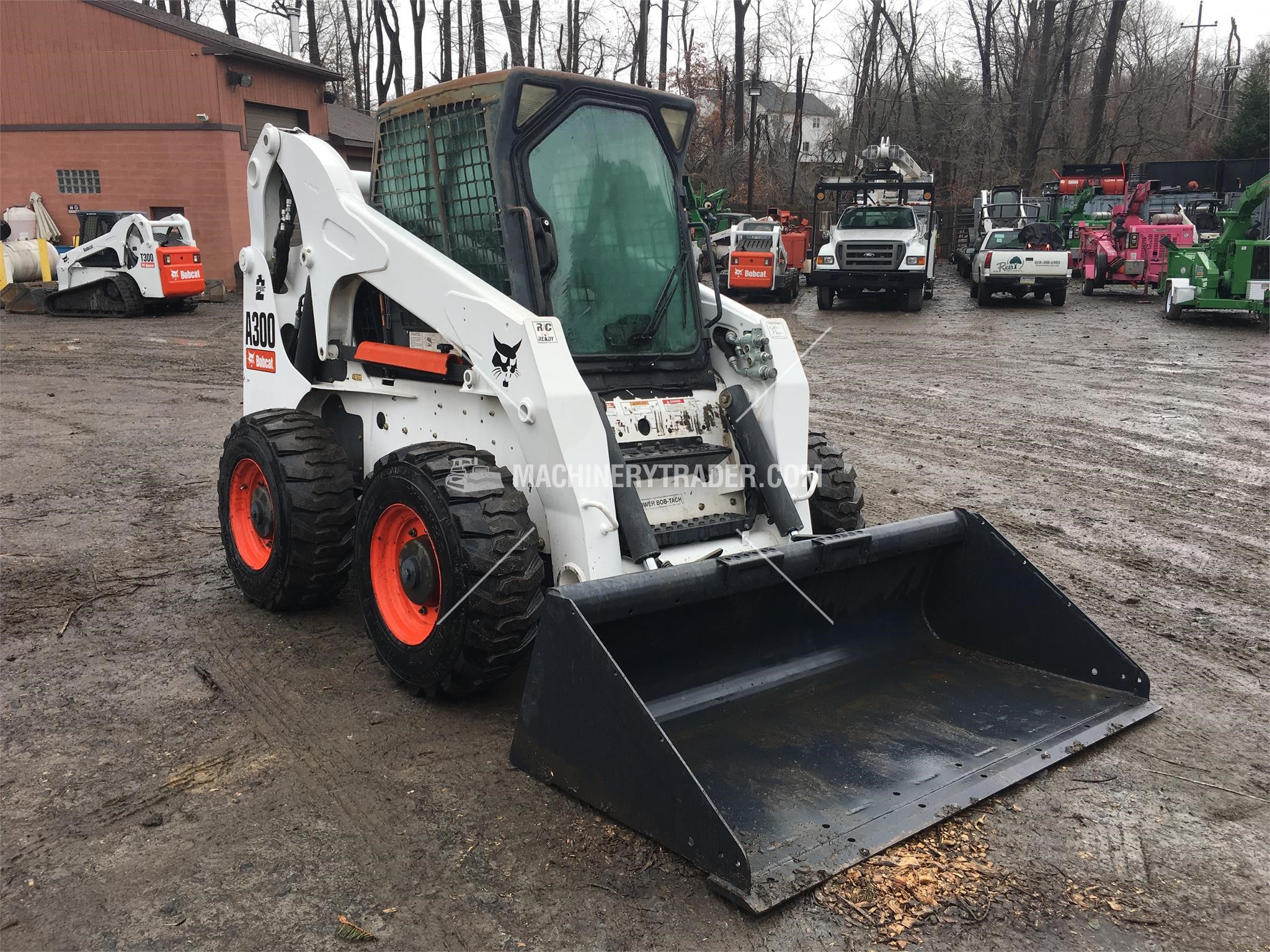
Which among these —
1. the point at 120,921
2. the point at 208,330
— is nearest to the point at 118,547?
the point at 120,921

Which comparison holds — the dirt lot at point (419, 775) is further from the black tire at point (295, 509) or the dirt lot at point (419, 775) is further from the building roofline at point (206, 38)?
the building roofline at point (206, 38)

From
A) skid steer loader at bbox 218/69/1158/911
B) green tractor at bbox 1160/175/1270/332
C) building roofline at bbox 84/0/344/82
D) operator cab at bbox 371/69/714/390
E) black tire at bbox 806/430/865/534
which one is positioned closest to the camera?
skid steer loader at bbox 218/69/1158/911

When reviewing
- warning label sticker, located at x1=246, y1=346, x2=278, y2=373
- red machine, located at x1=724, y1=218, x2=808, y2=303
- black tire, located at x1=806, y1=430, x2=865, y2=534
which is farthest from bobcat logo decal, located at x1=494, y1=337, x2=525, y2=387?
red machine, located at x1=724, y1=218, x2=808, y2=303

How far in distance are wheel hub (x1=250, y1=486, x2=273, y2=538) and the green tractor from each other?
54.9 ft

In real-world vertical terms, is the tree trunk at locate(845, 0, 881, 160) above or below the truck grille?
above

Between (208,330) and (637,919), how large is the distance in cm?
1702

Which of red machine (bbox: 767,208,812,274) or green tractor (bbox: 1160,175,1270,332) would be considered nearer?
green tractor (bbox: 1160,175,1270,332)

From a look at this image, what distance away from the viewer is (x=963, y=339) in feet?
55.1

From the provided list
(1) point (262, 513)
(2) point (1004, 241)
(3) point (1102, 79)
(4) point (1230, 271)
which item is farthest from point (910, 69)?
(1) point (262, 513)

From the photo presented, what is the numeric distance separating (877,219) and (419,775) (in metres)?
19.2

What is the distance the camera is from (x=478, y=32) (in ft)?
114

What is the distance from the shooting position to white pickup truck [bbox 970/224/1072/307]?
67.7 feet

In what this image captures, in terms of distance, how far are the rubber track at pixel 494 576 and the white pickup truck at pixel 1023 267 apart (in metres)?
19.1

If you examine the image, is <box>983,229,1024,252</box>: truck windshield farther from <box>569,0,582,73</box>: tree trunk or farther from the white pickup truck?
<box>569,0,582,73</box>: tree trunk
